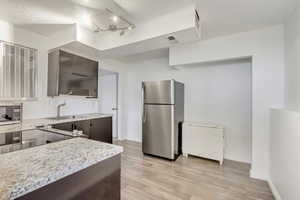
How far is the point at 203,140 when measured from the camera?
3.09 m

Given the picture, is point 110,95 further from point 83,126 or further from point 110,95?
point 83,126

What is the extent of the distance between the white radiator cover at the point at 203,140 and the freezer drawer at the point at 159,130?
0.44m

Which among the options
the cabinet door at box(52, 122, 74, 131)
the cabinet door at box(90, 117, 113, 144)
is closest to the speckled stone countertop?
the cabinet door at box(52, 122, 74, 131)

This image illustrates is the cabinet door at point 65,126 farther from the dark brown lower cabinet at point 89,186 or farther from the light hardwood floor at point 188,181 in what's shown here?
the dark brown lower cabinet at point 89,186

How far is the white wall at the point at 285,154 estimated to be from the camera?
1420 millimetres

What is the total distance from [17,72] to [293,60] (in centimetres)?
376

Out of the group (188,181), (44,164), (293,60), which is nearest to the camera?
(44,164)

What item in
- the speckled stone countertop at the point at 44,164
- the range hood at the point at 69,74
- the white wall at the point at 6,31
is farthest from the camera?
the range hood at the point at 69,74

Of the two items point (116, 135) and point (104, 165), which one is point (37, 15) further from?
point (116, 135)

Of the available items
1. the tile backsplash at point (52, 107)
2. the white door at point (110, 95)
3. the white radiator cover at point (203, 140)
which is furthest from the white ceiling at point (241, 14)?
the white door at point (110, 95)

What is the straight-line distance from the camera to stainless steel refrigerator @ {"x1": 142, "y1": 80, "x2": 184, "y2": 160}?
3053 millimetres

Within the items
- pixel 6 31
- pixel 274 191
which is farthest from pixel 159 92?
pixel 6 31

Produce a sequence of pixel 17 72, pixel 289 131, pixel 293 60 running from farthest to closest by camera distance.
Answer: pixel 17 72 → pixel 293 60 → pixel 289 131

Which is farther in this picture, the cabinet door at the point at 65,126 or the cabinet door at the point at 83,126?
the cabinet door at the point at 83,126
